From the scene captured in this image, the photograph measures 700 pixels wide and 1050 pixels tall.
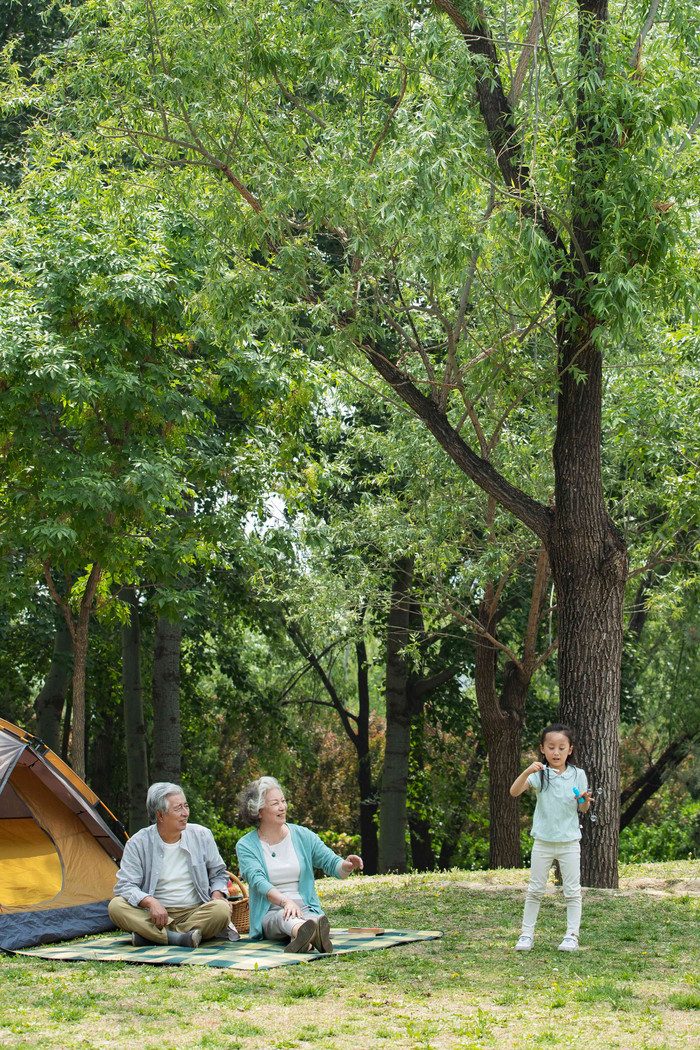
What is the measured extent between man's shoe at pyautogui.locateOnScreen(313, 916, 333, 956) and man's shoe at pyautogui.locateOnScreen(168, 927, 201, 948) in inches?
29.2

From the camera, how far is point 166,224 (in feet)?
30.1

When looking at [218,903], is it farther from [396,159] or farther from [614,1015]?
[396,159]

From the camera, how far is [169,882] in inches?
234

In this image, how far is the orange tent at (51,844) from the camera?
6.55 meters

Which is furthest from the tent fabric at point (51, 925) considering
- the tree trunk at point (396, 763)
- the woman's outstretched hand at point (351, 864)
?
the tree trunk at point (396, 763)

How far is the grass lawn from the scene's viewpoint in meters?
3.76

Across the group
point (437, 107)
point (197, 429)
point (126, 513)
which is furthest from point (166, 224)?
point (437, 107)

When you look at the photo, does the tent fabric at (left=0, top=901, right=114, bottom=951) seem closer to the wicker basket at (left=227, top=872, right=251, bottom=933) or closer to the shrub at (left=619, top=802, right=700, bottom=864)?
the wicker basket at (left=227, top=872, right=251, bottom=933)

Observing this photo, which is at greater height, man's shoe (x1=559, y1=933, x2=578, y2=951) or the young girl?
the young girl

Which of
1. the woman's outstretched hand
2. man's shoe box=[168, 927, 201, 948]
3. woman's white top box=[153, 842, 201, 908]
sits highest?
the woman's outstretched hand

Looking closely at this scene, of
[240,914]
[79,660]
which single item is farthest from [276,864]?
[79,660]

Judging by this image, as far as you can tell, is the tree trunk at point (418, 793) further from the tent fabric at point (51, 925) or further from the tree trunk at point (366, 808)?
the tent fabric at point (51, 925)

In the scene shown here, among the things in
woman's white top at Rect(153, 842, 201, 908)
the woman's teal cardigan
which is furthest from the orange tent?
the woman's teal cardigan

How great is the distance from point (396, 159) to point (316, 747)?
16.4 metres
